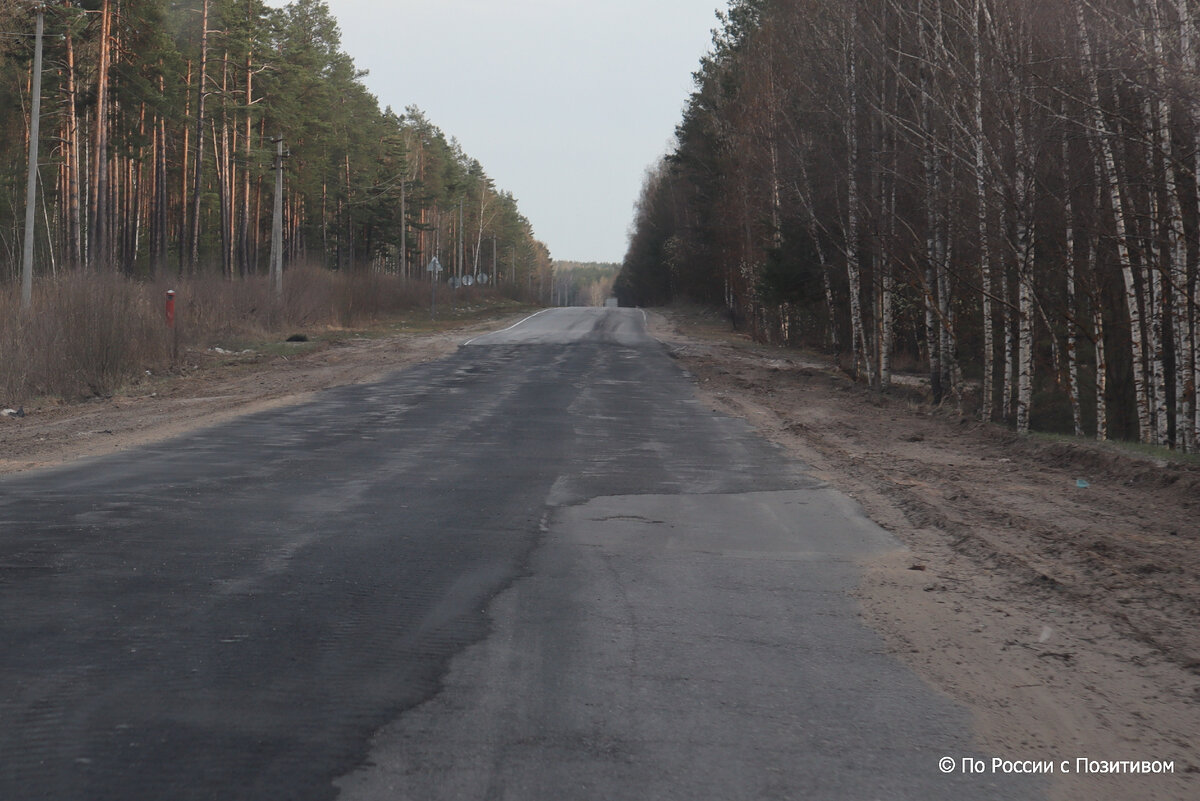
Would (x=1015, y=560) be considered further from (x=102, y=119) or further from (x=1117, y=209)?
(x=102, y=119)

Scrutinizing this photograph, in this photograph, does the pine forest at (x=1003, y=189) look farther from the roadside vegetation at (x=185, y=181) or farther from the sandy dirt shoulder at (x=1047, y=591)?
the roadside vegetation at (x=185, y=181)

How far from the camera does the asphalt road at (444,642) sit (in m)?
3.62

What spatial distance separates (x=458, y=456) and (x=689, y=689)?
24.0 ft

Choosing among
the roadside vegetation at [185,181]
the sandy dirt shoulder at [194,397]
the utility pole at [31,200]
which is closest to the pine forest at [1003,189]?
the sandy dirt shoulder at [194,397]

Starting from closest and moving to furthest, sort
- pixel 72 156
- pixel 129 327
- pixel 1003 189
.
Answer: pixel 1003 189 < pixel 129 327 < pixel 72 156

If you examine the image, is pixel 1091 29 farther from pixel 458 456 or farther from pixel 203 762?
pixel 203 762

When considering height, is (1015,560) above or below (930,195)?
below

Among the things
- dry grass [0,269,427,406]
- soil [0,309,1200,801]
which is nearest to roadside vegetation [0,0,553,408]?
dry grass [0,269,427,406]

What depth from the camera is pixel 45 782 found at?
3.41 meters

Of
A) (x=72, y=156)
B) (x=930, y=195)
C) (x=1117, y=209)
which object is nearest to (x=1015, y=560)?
(x=1117, y=209)

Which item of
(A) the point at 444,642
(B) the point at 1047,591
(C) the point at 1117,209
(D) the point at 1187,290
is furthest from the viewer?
(D) the point at 1187,290

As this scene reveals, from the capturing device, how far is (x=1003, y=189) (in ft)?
55.9

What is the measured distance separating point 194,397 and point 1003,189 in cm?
1387

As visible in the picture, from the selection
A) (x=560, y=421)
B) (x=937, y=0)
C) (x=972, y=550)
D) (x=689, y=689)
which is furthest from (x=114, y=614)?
(x=937, y=0)
